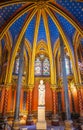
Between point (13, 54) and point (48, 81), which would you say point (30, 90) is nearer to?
point (48, 81)

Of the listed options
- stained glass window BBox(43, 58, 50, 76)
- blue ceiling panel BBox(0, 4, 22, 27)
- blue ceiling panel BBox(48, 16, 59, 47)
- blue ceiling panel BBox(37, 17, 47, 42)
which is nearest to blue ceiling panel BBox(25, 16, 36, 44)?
blue ceiling panel BBox(37, 17, 47, 42)

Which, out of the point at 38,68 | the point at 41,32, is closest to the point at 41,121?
the point at 38,68

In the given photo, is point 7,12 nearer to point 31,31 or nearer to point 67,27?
point 31,31

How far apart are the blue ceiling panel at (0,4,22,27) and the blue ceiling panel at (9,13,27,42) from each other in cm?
127

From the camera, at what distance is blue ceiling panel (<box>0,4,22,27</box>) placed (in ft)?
41.8

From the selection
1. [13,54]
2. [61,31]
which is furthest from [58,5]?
[13,54]

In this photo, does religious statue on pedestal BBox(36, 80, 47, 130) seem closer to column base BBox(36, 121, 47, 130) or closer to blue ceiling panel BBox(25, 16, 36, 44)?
column base BBox(36, 121, 47, 130)

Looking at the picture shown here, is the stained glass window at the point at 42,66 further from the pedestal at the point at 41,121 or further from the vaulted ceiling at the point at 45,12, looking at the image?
the pedestal at the point at 41,121

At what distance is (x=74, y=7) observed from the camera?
12.7 metres

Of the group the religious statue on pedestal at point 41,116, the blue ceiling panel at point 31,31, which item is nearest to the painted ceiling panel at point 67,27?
the blue ceiling panel at point 31,31

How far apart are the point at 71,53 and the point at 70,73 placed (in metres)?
3.34

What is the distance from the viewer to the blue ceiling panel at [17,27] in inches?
571

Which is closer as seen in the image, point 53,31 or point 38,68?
point 53,31

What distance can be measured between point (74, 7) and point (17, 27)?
635cm
